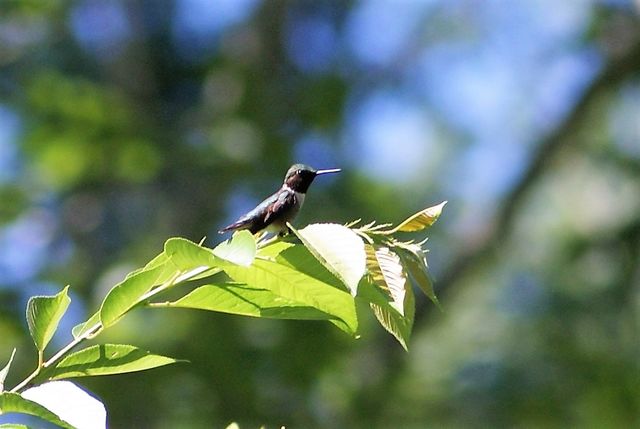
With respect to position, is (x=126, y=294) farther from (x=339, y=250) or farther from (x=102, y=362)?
(x=339, y=250)

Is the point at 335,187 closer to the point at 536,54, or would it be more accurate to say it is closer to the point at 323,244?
the point at 536,54

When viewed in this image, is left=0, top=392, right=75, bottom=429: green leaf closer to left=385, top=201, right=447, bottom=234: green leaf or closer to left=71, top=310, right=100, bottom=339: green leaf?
left=71, top=310, right=100, bottom=339: green leaf

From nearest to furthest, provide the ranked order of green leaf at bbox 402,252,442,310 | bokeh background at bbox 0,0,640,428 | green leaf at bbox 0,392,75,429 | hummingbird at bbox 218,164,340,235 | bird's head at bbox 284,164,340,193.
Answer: green leaf at bbox 0,392,75,429 < green leaf at bbox 402,252,442,310 < hummingbird at bbox 218,164,340,235 < bird's head at bbox 284,164,340,193 < bokeh background at bbox 0,0,640,428

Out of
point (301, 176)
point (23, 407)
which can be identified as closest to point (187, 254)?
point (23, 407)

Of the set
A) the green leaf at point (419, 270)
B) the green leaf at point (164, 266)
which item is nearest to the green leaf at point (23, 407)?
the green leaf at point (164, 266)

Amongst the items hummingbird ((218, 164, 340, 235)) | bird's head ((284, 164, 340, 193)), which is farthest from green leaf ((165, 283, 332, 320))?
bird's head ((284, 164, 340, 193))
